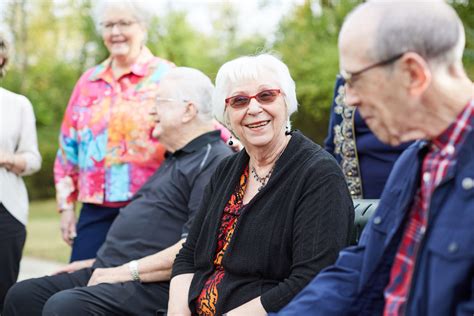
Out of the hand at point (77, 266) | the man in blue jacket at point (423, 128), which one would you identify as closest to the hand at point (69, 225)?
the hand at point (77, 266)

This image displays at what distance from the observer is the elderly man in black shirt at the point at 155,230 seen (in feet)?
10.6

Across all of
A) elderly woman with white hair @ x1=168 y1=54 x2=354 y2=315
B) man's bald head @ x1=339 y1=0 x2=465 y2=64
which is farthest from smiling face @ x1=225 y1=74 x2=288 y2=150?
man's bald head @ x1=339 y1=0 x2=465 y2=64

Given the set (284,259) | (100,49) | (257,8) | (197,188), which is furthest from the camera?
(257,8)

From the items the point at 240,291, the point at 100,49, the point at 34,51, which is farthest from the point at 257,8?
the point at 240,291

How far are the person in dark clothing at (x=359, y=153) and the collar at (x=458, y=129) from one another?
155cm

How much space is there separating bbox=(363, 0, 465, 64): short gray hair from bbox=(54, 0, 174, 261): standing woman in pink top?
2.38 metres

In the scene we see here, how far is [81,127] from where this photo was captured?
4152 mm

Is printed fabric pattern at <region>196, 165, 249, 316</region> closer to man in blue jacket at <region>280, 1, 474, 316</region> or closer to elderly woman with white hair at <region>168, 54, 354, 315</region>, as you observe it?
elderly woman with white hair at <region>168, 54, 354, 315</region>

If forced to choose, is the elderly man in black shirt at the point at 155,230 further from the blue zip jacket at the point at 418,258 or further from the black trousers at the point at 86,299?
the blue zip jacket at the point at 418,258

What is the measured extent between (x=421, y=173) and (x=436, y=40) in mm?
365

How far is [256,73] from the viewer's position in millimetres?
2746

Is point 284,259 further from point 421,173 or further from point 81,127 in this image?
point 81,127

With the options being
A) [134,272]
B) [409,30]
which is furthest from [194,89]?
[409,30]

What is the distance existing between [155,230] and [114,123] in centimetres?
86
